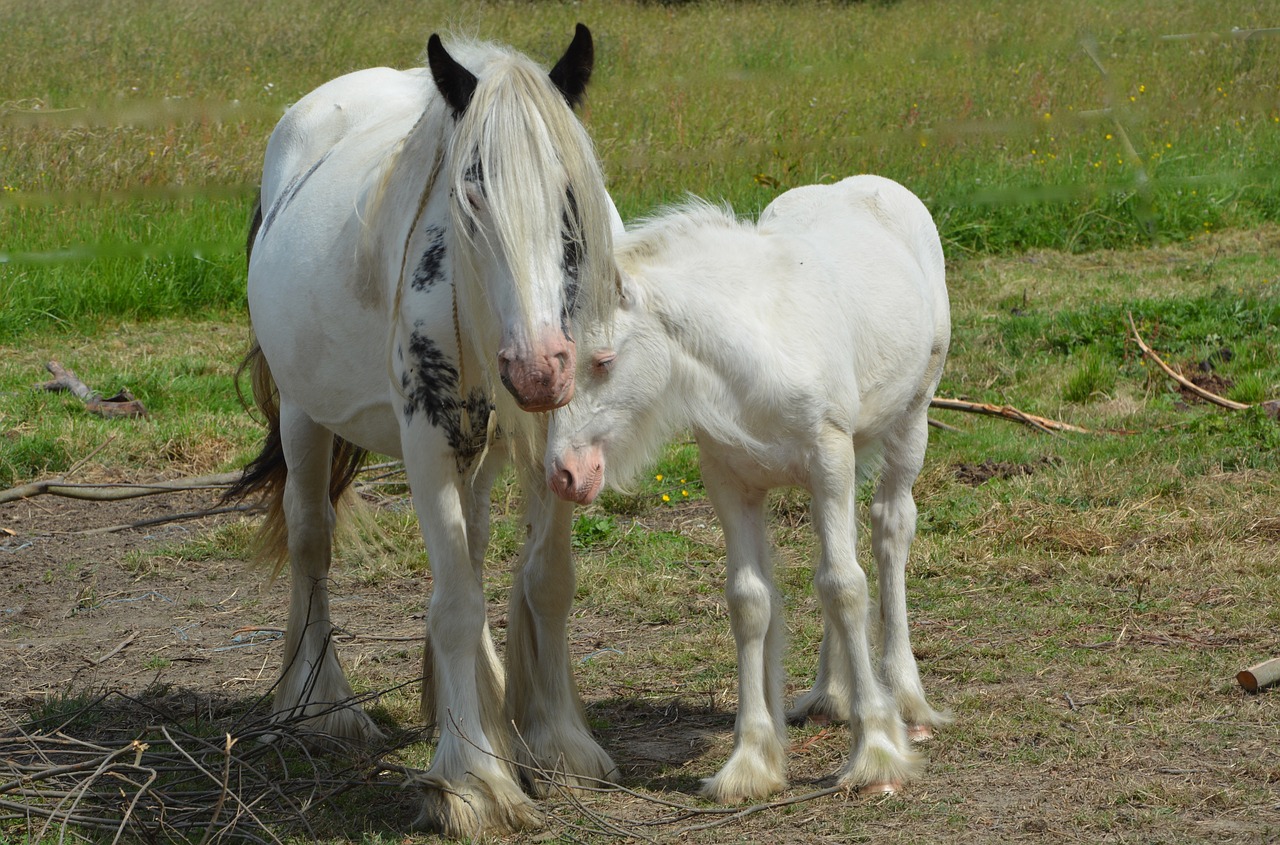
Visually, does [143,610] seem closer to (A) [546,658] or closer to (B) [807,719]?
(A) [546,658]

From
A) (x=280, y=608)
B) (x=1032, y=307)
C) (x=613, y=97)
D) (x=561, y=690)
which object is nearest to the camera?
(x=561, y=690)

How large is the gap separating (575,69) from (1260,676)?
2504 mm

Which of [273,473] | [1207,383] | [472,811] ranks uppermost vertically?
[273,473]

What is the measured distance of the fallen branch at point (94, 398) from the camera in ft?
23.0

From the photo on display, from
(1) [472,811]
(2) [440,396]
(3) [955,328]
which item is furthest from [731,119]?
(1) [472,811]

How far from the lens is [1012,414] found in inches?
256

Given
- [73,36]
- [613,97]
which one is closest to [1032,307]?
[613,97]

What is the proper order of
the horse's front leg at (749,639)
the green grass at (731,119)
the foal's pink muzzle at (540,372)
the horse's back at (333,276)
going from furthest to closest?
the green grass at (731,119) < the horse's back at (333,276) < the horse's front leg at (749,639) < the foal's pink muzzle at (540,372)

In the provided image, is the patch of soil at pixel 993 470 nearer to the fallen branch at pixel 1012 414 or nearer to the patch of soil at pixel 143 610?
the fallen branch at pixel 1012 414

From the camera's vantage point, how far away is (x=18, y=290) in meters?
8.54

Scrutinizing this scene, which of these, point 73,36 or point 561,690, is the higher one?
point 73,36

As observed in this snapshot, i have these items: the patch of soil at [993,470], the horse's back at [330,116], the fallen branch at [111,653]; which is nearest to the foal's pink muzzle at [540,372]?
the horse's back at [330,116]

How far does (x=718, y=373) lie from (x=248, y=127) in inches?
338

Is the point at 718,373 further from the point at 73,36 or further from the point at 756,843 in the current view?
the point at 73,36
